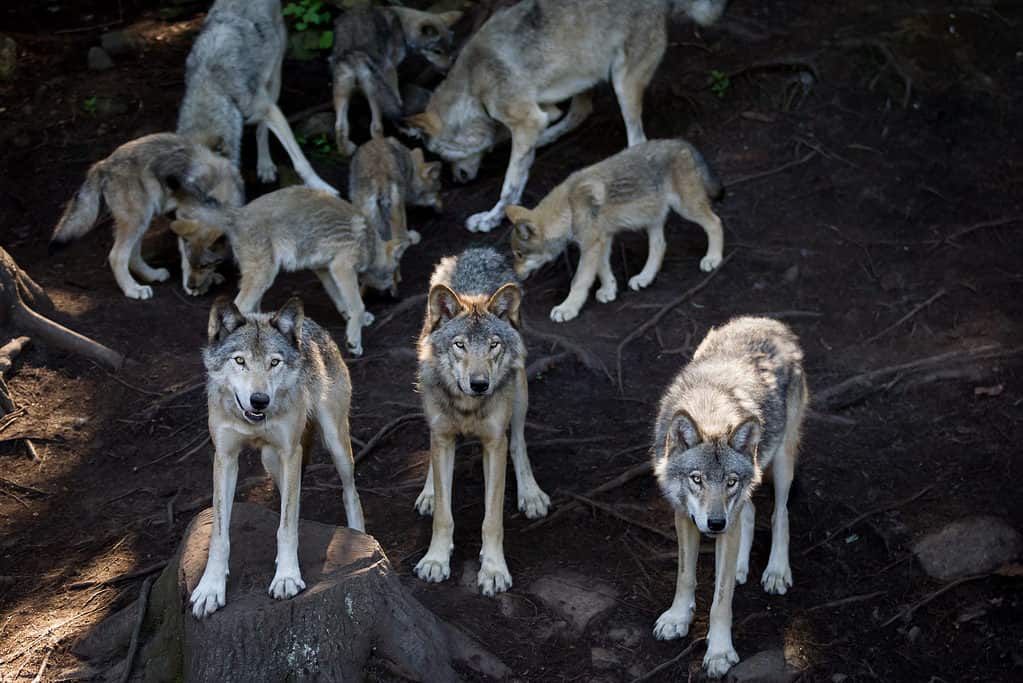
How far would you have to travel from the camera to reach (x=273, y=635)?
5074 millimetres

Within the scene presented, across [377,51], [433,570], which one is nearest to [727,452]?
[433,570]

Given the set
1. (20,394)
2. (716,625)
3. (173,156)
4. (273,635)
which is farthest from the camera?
(173,156)

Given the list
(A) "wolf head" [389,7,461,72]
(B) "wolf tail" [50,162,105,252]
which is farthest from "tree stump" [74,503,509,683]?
(A) "wolf head" [389,7,461,72]

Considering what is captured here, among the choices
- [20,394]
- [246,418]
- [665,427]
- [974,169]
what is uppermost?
[246,418]

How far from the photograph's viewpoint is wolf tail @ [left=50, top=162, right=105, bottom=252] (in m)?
10.1

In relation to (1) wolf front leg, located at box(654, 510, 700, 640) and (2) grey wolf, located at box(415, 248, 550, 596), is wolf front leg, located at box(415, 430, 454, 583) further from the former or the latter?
(1) wolf front leg, located at box(654, 510, 700, 640)

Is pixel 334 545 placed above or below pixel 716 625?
above

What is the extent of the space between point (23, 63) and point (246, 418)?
10.3 metres

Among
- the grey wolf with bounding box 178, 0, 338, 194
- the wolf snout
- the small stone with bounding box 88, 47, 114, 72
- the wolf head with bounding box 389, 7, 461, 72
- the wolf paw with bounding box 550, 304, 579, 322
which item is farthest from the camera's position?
the small stone with bounding box 88, 47, 114, 72

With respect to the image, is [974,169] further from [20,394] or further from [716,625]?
[20,394]

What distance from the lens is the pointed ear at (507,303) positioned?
22.0 ft

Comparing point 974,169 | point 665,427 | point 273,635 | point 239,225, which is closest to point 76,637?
point 273,635

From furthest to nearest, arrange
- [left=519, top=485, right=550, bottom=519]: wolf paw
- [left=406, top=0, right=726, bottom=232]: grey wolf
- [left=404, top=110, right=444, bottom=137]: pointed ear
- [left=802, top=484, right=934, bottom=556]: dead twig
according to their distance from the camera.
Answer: [left=404, top=110, right=444, bottom=137]: pointed ear → [left=406, top=0, right=726, bottom=232]: grey wolf → [left=519, top=485, right=550, bottom=519]: wolf paw → [left=802, top=484, right=934, bottom=556]: dead twig

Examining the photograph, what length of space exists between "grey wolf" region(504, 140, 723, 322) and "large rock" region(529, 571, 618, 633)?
12.2ft
